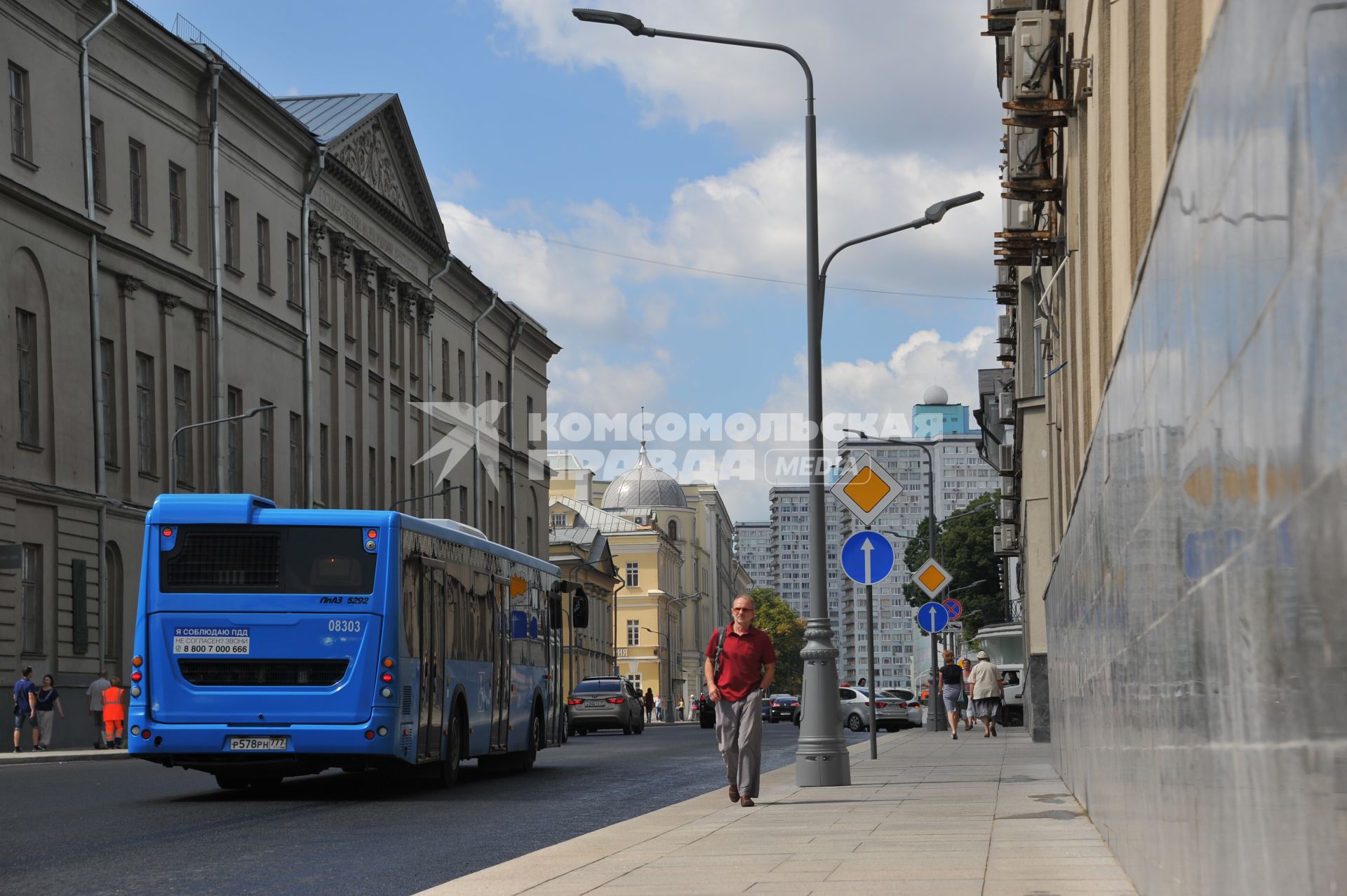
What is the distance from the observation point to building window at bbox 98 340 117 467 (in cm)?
4272

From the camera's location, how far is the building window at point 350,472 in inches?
2410

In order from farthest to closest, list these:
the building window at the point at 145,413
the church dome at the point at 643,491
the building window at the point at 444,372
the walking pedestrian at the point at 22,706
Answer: the church dome at the point at 643,491, the building window at the point at 444,372, the building window at the point at 145,413, the walking pedestrian at the point at 22,706

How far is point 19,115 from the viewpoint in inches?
1527

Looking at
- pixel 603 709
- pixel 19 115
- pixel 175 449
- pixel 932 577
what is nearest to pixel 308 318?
pixel 175 449

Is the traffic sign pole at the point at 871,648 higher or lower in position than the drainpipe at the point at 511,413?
lower

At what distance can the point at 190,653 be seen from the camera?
17.7m

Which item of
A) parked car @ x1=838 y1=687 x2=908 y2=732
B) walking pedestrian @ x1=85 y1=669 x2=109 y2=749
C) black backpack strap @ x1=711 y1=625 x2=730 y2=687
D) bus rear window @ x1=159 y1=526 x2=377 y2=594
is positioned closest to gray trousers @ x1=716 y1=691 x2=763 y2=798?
black backpack strap @ x1=711 y1=625 x2=730 y2=687

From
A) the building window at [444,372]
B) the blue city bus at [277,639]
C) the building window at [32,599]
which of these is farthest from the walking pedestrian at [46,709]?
the building window at [444,372]

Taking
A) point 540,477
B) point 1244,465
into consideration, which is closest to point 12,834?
point 1244,465

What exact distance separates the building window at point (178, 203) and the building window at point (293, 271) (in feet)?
25.2

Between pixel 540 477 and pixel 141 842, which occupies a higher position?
pixel 540 477

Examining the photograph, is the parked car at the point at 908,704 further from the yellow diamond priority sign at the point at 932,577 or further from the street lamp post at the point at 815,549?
the street lamp post at the point at 815,549

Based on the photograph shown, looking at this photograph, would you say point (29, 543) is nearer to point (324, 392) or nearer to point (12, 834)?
point (324, 392)

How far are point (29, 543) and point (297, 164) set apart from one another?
21036mm
